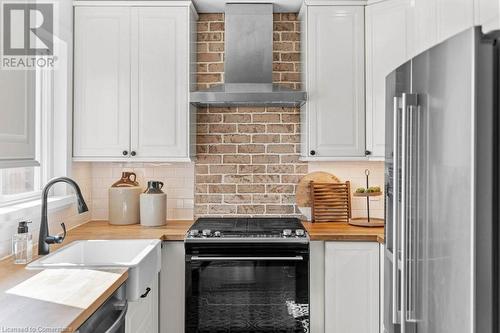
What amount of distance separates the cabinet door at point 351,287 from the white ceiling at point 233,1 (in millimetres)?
1675

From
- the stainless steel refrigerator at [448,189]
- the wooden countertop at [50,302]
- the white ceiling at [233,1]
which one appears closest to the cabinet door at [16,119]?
the wooden countertop at [50,302]

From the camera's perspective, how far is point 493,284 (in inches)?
44.9

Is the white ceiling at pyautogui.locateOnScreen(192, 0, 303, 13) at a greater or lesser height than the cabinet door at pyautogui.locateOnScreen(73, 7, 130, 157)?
greater

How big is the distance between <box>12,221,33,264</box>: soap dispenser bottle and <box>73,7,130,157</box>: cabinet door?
104cm

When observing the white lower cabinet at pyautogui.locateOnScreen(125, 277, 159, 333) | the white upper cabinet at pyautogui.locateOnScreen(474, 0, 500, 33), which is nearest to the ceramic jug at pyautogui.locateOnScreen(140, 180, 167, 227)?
the white lower cabinet at pyautogui.locateOnScreen(125, 277, 159, 333)

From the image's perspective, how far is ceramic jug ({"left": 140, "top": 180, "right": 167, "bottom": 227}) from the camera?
3078 mm

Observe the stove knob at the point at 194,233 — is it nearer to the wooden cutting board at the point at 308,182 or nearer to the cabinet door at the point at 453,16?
the wooden cutting board at the point at 308,182

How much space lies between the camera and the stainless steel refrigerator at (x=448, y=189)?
114 centimetres

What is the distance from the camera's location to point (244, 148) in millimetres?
3434

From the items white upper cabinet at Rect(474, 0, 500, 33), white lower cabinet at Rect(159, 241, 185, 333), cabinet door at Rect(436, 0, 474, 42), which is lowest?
white lower cabinet at Rect(159, 241, 185, 333)

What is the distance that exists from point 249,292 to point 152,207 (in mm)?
882

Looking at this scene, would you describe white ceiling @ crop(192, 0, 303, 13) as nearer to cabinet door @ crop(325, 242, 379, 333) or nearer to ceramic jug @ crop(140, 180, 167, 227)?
ceramic jug @ crop(140, 180, 167, 227)

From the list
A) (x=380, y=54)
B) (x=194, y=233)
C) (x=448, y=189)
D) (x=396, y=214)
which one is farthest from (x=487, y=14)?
(x=194, y=233)

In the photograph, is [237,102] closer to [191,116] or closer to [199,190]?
[191,116]
